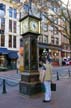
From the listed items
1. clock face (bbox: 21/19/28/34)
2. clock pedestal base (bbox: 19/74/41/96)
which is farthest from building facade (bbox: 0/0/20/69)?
clock pedestal base (bbox: 19/74/41/96)

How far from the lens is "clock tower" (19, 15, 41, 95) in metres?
12.9

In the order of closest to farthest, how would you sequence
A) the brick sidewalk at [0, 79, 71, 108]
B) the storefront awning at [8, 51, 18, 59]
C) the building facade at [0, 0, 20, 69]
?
1. the brick sidewalk at [0, 79, 71, 108]
2. the building facade at [0, 0, 20, 69]
3. the storefront awning at [8, 51, 18, 59]

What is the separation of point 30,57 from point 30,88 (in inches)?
66.0

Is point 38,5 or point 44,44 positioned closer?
point 38,5

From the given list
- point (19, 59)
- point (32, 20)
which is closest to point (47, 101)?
point (32, 20)

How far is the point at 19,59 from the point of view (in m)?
48.7

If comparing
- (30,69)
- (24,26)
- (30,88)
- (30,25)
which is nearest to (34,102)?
(30,88)

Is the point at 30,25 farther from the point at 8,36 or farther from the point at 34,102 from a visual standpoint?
the point at 8,36

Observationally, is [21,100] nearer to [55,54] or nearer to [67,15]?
[67,15]

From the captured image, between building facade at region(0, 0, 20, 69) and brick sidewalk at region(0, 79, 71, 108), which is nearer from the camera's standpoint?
brick sidewalk at region(0, 79, 71, 108)

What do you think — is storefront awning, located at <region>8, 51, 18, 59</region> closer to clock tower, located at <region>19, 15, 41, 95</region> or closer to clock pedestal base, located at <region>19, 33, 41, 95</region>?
clock tower, located at <region>19, 15, 41, 95</region>

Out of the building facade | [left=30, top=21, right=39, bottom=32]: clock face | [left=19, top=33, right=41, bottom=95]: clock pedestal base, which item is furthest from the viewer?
the building facade

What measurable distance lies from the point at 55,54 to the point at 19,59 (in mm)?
17293

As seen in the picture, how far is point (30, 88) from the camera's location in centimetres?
1255
